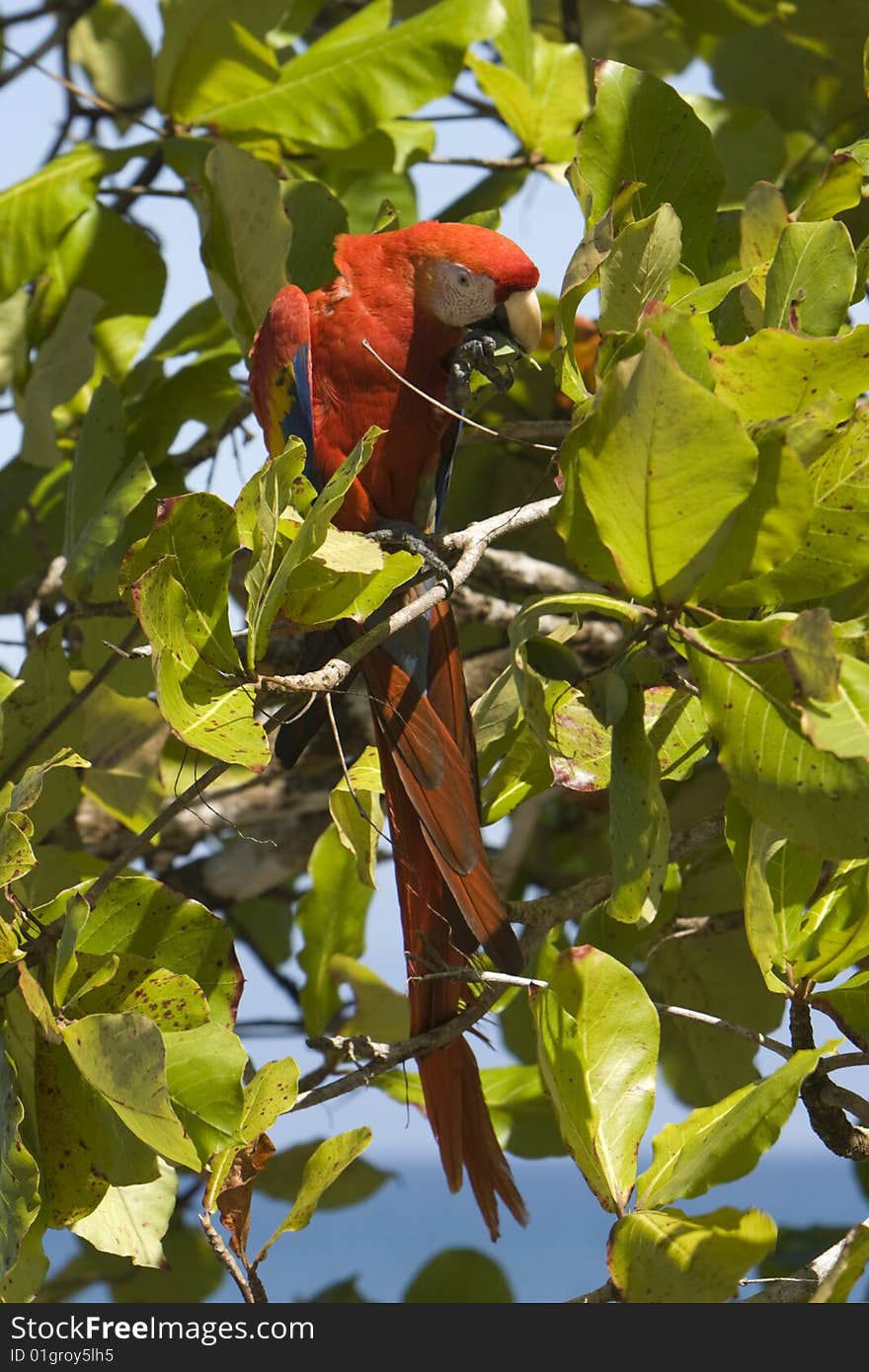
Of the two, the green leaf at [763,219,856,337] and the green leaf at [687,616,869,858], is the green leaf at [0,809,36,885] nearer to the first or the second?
the green leaf at [687,616,869,858]

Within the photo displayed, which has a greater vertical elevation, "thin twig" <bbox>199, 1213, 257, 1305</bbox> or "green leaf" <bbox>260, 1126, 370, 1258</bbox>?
"green leaf" <bbox>260, 1126, 370, 1258</bbox>

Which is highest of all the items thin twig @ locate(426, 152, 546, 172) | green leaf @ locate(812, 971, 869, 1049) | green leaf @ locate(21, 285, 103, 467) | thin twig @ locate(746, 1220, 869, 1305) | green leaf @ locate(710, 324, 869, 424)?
thin twig @ locate(426, 152, 546, 172)

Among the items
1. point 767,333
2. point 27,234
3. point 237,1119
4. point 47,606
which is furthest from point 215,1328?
point 27,234

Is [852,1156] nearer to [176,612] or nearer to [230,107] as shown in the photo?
[176,612]

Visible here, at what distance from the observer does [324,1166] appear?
2.74ft

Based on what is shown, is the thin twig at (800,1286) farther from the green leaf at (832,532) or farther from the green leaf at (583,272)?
the green leaf at (583,272)

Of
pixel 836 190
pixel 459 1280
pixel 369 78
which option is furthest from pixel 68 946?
pixel 369 78

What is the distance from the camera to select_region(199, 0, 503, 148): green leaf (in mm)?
1389

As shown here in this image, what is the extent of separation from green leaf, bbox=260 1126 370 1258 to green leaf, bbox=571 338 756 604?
427mm

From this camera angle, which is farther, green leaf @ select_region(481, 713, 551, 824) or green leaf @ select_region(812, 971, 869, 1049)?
green leaf @ select_region(481, 713, 551, 824)

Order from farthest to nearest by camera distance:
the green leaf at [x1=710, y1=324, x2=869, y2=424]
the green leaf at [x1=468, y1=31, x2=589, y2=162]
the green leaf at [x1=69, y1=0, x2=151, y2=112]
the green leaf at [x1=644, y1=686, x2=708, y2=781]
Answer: the green leaf at [x1=69, y1=0, x2=151, y2=112], the green leaf at [x1=468, y1=31, x2=589, y2=162], the green leaf at [x1=644, y1=686, x2=708, y2=781], the green leaf at [x1=710, y1=324, x2=869, y2=424]

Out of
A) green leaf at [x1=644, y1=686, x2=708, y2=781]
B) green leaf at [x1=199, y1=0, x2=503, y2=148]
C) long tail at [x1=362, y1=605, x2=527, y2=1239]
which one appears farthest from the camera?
green leaf at [x1=199, y1=0, x2=503, y2=148]

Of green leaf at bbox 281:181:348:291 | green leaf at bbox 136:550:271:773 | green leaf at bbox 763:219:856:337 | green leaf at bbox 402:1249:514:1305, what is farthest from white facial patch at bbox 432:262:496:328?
green leaf at bbox 402:1249:514:1305

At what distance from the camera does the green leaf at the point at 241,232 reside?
3.75 ft
